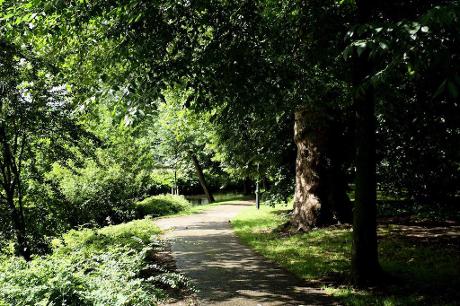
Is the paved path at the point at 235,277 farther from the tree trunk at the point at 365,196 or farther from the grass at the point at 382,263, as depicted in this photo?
the tree trunk at the point at 365,196

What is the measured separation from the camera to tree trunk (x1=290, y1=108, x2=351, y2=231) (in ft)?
39.1

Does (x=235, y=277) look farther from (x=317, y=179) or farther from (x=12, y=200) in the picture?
(x=12, y=200)

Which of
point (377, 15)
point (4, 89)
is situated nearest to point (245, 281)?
point (377, 15)

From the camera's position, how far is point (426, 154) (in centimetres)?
1299

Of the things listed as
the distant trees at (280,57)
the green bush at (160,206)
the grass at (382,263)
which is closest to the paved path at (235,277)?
the grass at (382,263)

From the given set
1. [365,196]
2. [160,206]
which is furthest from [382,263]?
[160,206]

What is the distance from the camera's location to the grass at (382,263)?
6.12 meters

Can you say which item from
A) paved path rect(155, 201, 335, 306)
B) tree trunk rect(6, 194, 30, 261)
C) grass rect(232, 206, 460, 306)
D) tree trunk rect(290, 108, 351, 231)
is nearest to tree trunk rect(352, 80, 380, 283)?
grass rect(232, 206, 460, 306)

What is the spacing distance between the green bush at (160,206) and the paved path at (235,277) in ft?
36.4

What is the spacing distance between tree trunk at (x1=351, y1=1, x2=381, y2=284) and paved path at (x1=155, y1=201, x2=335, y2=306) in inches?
35.9

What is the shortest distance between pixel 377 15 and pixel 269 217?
11.8 metres

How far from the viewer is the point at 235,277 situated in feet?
25.9

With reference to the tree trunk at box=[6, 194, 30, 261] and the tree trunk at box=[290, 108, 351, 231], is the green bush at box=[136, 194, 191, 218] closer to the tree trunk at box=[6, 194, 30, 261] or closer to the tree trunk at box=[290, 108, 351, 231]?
the tree trunk at box=[290, 108, 351, 231]

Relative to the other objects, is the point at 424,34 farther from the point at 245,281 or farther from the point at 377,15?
the point at 245,281
